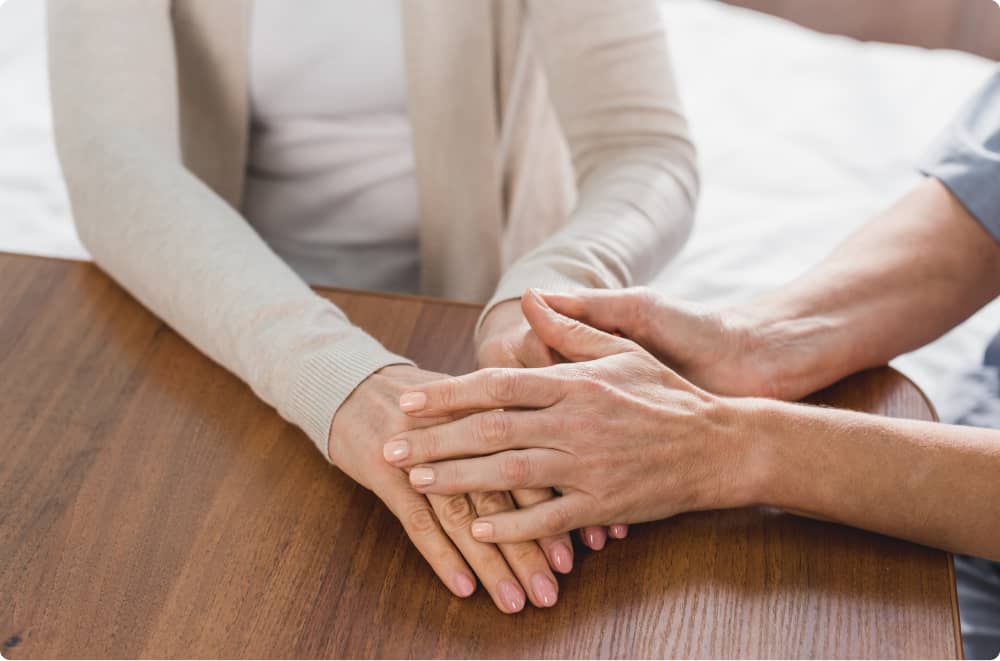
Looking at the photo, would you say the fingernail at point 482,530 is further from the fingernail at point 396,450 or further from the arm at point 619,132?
the arm at point 619,132

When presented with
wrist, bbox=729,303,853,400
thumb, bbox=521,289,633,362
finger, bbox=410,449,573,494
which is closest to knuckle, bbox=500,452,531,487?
finger, bbox=410,449,573,494

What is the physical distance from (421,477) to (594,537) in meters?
0.14

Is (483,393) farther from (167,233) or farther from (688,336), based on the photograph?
(167,233)

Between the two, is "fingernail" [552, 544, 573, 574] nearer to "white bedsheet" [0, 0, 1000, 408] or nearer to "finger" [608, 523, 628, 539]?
"finger" [608, 523, 628, 539]

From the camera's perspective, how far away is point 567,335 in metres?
0.78

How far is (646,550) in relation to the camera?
693mm

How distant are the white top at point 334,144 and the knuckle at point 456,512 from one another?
58 centimetres

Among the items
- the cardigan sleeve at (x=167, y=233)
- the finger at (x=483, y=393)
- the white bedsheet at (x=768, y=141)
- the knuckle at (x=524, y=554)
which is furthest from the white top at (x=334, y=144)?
the knuckle at (x=524, y=554)

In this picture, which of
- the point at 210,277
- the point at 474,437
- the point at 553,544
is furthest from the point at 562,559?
the point at 210,277

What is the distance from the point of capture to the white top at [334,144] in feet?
3.62

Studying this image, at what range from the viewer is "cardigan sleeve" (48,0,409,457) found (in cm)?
78

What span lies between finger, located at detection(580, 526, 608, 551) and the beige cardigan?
0.73 ft

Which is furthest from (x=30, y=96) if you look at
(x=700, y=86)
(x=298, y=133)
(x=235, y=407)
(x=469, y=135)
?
(x=700, y=86)

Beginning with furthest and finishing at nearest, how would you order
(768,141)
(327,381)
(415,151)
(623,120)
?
(768,141) → (415,151) → (623,120) → (327,381)
